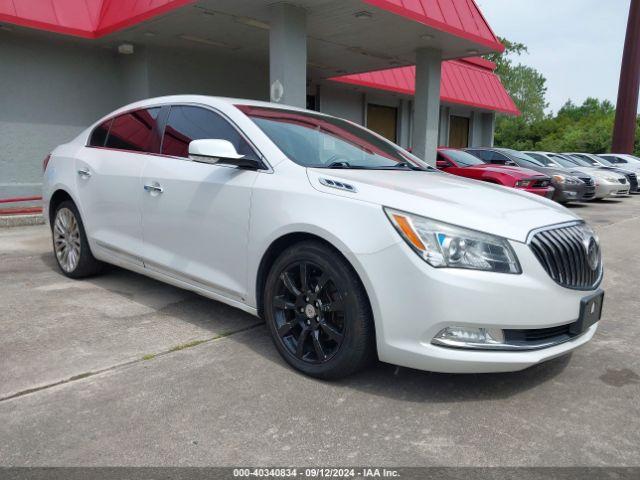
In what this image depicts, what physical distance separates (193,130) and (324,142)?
984mm

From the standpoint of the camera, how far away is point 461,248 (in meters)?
2.60

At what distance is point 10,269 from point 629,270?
6866 mm

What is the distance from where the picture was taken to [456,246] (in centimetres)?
260

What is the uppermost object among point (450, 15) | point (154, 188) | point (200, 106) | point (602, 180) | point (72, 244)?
point (450, 15)

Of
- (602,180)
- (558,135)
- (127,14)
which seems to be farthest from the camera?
(558,135)

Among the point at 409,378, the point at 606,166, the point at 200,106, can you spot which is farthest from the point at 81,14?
the point at 606,166

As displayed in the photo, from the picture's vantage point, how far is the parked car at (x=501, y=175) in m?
10.5

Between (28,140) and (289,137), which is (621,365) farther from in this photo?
(28,140)

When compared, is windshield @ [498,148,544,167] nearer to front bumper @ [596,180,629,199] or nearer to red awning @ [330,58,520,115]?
front bumper @ [596,180,629,199]

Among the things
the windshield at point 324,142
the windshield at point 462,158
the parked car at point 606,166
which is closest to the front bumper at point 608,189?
the parked car at point 606,166

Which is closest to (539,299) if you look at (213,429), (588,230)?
(588,230)

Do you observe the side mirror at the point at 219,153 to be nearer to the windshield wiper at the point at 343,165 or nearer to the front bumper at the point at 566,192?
the windshield wiper at the point at 343,165

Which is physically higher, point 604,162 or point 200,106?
point 200,106

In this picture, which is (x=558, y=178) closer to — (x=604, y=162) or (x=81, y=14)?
(x=604, y=162)
